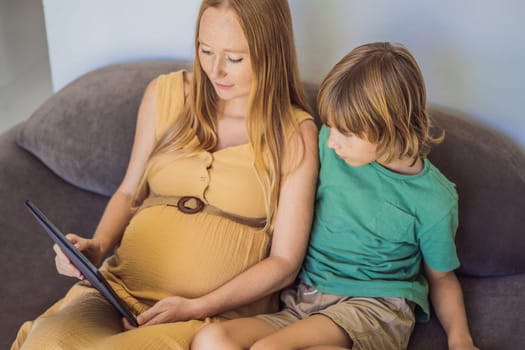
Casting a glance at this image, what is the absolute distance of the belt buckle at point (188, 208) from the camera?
1478 millimetres

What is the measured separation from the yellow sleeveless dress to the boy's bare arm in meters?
0.33

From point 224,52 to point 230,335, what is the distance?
20.8 inches

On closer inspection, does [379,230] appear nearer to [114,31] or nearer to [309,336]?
[309,336]

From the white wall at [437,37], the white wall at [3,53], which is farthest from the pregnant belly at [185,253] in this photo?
the white wall at [3,53]

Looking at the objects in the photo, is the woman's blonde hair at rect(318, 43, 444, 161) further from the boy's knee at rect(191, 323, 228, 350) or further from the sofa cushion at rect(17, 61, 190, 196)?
the sofa cushion at rect(17, 61, 190, 196)

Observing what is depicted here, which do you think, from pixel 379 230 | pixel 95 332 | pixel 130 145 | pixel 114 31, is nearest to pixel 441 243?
pixel 379 230

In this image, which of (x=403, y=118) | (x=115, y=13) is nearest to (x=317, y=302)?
(x=403, y=118)

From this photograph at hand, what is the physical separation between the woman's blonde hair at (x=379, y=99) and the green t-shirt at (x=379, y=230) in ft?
0.32

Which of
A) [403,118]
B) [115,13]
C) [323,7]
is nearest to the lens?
[403,118]

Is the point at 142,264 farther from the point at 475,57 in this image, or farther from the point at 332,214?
the point at 475,57

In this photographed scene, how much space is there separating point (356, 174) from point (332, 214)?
0.10 metres

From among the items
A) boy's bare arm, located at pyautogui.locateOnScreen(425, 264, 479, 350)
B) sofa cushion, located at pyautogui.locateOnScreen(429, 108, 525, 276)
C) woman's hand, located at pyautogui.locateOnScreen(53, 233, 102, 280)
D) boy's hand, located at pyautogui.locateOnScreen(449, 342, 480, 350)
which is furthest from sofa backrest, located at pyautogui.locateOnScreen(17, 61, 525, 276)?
woman's hand, located at pyautogui.locateOnScreen(53, 233, 102, 280)

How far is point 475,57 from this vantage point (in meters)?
1.58

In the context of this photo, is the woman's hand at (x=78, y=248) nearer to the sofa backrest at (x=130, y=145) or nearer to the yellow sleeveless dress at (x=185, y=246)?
the yellow sleeveless dress at (x=185, y=246)
